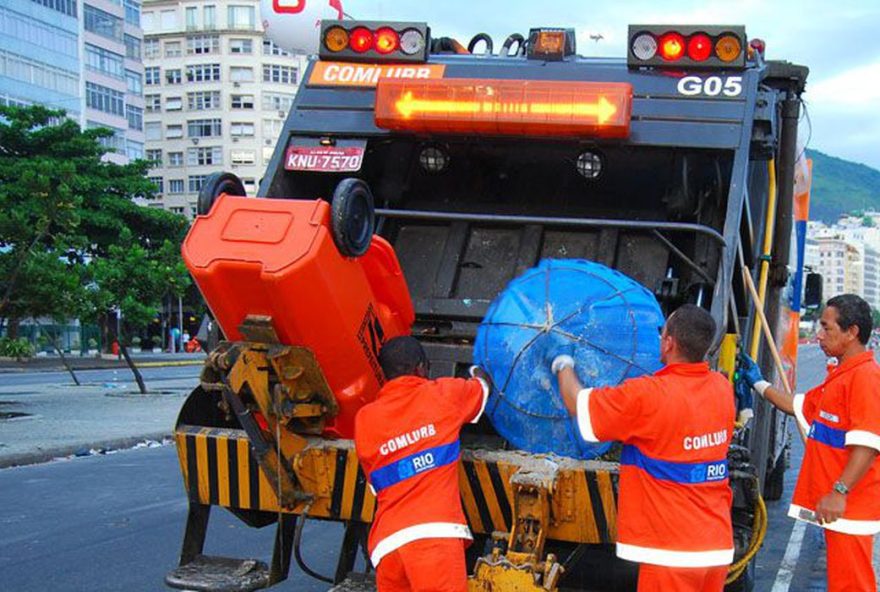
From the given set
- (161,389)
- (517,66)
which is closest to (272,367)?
(517,66)

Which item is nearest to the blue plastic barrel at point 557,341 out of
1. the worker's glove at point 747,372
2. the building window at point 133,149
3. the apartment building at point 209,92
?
the worker's glove at point 747,372

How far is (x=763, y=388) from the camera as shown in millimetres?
4711

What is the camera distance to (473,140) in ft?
18.2

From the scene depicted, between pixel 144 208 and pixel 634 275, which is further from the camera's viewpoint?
pixel 144 208

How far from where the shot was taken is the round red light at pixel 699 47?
5.25 m

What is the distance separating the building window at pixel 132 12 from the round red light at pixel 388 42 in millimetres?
55524

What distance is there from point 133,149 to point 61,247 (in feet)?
142

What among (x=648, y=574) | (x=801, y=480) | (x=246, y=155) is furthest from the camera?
(x=246, y=155)

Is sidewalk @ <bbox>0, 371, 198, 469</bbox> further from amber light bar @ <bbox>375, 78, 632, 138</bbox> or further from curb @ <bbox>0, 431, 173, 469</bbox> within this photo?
amber light bar @ <bbox>375, 78, 632, 138</bbox>

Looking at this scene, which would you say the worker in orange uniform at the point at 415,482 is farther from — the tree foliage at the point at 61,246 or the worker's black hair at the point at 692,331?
the tree foliage at the point at 61,246

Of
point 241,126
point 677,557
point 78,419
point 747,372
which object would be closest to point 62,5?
point 241,126

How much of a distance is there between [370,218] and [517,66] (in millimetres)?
1741

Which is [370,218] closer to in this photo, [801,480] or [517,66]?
[517,66]

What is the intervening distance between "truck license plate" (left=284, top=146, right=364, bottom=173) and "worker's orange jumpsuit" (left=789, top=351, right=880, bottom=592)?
7.84 feet
